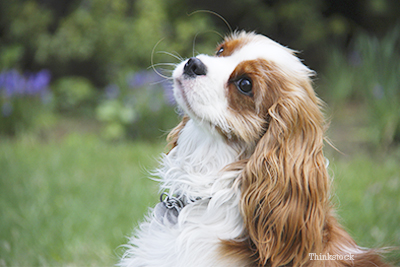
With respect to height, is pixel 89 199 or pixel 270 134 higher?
pixel 89 199

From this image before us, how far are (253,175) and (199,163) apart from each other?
34cm

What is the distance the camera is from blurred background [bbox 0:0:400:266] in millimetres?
4051

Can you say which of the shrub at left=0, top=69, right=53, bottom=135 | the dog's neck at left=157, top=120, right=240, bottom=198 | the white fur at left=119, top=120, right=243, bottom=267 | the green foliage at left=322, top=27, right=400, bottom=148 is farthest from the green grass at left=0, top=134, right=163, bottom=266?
the green foliage at left=322, top=27, right=400, bottom=148

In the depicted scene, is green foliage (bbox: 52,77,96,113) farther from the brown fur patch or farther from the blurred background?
the brown fur patch

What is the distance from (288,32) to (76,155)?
18.3ft

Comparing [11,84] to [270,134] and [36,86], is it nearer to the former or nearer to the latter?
[36,86]

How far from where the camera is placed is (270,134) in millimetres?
2244

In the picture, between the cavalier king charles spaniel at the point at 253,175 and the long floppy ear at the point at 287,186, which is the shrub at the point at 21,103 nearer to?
the cavalier king charles spaniel at the point at 253,175

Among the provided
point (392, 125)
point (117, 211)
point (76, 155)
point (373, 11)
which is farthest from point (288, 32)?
point (117, 211)

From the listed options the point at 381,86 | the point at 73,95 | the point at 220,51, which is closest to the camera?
the point at 220,51

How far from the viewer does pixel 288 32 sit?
9.01 m

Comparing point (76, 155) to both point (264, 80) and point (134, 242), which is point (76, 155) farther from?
point (264, 80)

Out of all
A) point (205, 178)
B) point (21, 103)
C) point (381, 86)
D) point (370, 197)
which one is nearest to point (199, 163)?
point (205, 178)

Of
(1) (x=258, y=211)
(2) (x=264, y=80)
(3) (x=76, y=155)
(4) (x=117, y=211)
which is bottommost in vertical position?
(1) (x=258, y=211)
